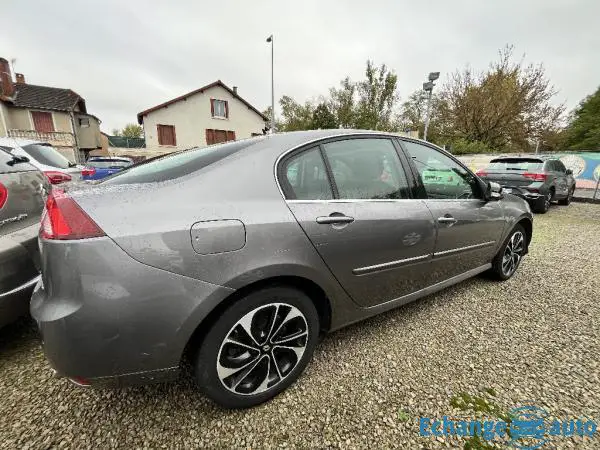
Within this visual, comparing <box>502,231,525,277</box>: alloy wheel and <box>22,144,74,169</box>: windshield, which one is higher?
<box>22,144,74,169</box>: windshield

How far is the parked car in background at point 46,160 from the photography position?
137 inches

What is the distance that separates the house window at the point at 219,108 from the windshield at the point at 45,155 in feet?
69.6

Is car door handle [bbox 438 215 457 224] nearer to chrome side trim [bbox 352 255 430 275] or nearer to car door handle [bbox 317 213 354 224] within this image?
chrome side trim [bbox 352 255 430 275]

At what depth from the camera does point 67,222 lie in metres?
1.15

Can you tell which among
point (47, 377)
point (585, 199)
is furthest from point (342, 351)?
point (585, 199)

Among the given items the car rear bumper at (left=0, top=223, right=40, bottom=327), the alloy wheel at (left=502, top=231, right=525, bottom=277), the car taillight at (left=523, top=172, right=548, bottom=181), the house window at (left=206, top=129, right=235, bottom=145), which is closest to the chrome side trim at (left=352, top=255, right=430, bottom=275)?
the alloy wheel at (left=502, top=231, right=525, bottom=277)

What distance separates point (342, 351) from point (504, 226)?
2.13 meters

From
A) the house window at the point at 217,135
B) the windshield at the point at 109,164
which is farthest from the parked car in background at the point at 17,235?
the house window at the point at 217,135

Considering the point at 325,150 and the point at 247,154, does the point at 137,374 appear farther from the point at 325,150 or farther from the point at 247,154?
the point at 325,150

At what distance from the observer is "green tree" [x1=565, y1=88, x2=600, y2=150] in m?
27.1

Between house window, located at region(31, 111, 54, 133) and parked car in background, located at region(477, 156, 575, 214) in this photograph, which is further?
house window, located at region(31, 111, 54, 133)

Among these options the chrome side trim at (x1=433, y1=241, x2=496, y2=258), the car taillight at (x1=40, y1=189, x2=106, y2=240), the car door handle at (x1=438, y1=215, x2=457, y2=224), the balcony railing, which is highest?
the balcony railing

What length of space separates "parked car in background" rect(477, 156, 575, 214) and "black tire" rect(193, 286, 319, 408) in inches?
294

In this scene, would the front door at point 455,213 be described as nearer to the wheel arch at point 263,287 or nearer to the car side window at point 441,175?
the car side window at point 441,175
